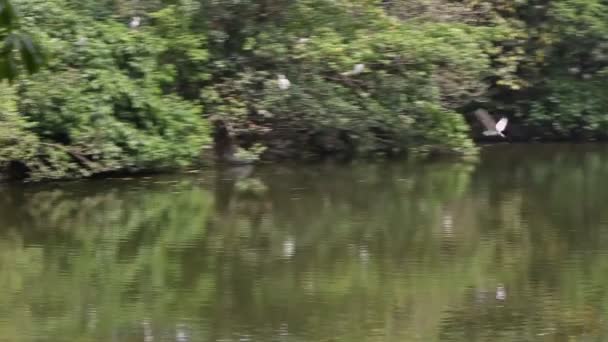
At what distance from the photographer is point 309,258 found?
8.81 m

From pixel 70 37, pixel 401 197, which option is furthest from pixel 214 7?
pixel 401 197

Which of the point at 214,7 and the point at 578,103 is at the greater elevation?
the point at 214,7

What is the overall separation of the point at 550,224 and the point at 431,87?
5182mm

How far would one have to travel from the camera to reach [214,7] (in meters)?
14.7

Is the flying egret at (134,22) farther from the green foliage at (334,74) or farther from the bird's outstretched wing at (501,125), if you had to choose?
the bird's outstretched wing at (501,125)

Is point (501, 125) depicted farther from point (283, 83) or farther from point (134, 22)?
point (134, 22)

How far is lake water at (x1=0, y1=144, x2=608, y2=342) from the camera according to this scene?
6777 mm

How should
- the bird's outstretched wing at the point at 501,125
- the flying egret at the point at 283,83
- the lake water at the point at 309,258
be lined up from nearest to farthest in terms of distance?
the lake water at the point at 309,258, the flying egret at the point at 283,83, the bird's outstretched wing at the point at 501,125

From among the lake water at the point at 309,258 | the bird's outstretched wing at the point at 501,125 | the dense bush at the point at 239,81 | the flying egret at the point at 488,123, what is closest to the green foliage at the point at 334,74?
the dense bush at the point at 239,81

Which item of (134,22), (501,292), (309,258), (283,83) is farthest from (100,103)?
(501,292)

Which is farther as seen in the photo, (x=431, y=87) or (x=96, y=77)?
(x=431, y=87)

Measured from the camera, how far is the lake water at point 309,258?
678 centimetres

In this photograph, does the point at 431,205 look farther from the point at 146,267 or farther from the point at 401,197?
the point at 146,267

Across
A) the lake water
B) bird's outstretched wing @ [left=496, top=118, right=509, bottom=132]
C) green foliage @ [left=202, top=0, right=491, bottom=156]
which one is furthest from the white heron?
bird's outstretched wing @ [left=496, top=118, right=509, bottom=132]
